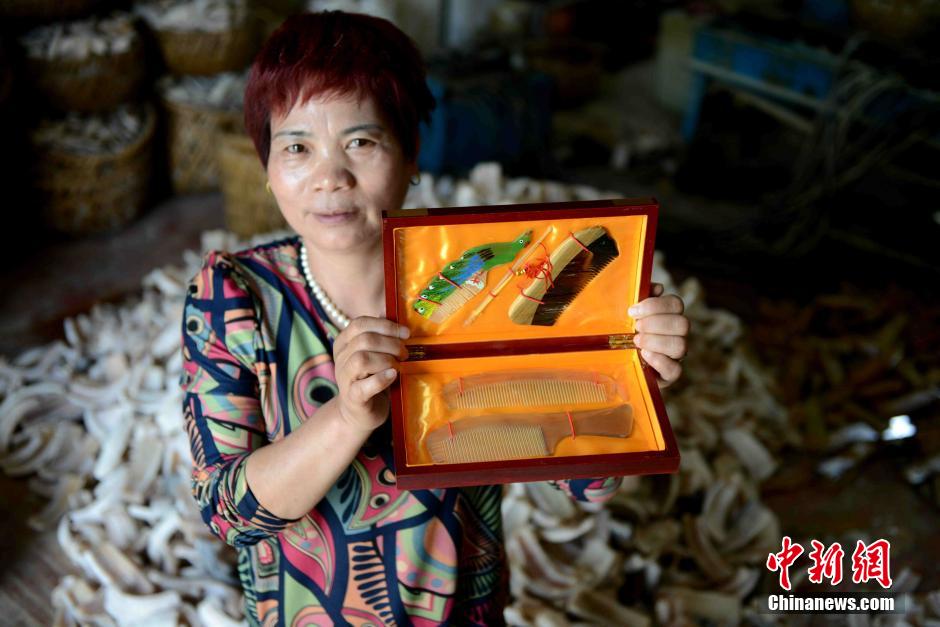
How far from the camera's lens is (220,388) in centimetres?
114

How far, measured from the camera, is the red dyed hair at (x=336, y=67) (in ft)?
3.55

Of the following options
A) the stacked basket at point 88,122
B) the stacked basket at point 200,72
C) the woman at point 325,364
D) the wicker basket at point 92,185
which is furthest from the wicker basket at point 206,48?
the woman at point 325,364

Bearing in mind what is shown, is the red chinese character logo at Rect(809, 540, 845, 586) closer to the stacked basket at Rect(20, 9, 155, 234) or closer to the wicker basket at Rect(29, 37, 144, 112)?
the stacked basket at Rect(20, 9, 155, 234)

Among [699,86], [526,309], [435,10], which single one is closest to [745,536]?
[526,309]

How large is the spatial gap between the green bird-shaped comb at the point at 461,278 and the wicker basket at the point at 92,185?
301cm

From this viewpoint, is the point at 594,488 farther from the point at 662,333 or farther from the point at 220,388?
the point at 220,388

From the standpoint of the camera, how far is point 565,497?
6.84ft

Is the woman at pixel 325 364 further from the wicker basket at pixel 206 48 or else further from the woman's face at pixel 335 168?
the wicker basket at pixel 206 48

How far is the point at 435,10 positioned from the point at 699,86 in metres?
1.67

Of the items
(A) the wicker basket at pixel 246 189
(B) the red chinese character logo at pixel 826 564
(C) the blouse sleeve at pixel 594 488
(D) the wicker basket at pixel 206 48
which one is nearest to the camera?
(C) the blouse sleeve at pixel 594 488

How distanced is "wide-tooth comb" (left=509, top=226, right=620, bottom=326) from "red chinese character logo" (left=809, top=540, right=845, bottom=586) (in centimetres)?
145

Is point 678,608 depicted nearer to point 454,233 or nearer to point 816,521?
point 816,521

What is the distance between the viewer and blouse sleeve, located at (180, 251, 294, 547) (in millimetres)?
1104

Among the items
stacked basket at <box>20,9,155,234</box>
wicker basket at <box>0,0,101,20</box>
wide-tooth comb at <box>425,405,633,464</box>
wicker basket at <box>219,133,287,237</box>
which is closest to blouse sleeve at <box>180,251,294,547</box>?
wide-tooth comb at <box>425,405,633,464</box>
